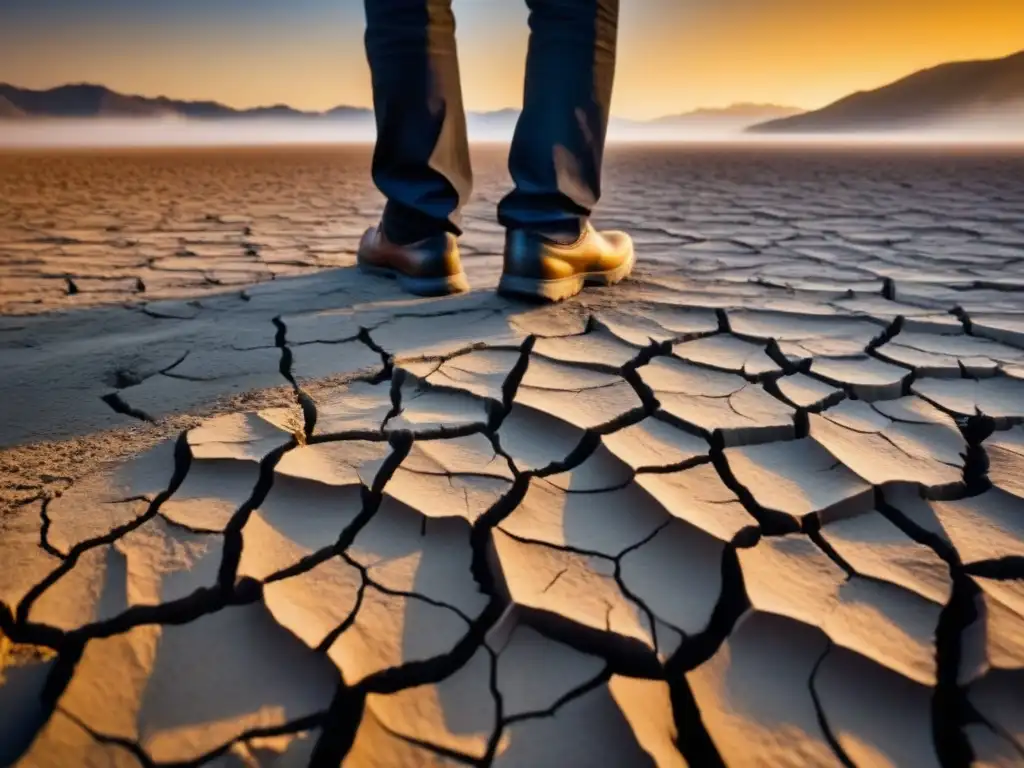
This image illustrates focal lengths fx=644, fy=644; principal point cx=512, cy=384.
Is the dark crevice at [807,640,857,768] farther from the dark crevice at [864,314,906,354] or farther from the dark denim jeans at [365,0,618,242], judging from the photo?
the dark denim jeans at [365,0,618,242]

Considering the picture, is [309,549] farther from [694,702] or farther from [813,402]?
[813,402]

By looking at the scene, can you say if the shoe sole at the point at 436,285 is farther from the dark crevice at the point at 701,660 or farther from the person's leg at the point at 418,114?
the dark crevice at the point at 701,660

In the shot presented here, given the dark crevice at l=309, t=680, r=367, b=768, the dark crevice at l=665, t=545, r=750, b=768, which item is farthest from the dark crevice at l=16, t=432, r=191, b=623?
the dark crevice at l=665, t=545, r=750, b=768

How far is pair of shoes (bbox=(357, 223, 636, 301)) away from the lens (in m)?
1.72

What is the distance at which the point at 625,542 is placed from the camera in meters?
0.87

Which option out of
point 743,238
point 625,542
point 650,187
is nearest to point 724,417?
point 625,542

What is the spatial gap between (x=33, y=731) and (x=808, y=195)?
223 inches

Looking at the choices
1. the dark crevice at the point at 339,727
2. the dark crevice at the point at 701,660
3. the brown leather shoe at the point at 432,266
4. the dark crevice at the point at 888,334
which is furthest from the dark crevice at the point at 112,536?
the dark crevice at the point at 888,334

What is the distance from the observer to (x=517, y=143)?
1.65 meters

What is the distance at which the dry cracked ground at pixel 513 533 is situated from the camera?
0.62 m

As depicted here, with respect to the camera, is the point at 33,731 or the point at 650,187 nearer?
the point at 33,731

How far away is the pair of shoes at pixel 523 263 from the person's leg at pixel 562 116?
2.5 inches

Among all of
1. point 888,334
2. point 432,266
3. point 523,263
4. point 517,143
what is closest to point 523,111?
point 517,143

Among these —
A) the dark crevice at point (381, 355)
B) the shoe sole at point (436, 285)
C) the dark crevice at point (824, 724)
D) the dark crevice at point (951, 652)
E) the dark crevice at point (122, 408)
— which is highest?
the shoe sole at point (436, 285)
